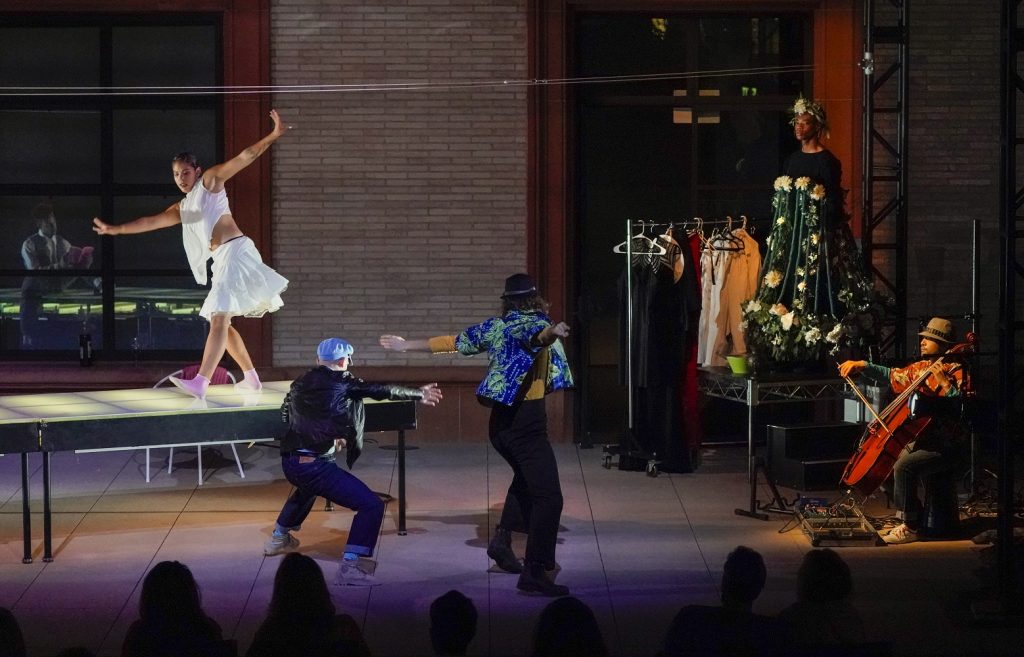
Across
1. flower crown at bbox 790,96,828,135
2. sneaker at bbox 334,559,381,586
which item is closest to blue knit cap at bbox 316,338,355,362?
sneaker at bbox 334,559,381,586

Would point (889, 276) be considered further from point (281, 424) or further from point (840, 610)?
point (840, 610)

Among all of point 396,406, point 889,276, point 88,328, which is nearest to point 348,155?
point 88,328

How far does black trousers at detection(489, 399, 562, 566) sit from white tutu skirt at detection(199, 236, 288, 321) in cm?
309

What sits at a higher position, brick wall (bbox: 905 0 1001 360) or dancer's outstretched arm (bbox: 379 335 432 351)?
brick wall (bbox: 905 0 1001 360)

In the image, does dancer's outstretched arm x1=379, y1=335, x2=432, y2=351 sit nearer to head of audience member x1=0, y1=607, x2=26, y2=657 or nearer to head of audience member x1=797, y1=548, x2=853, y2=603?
head of audience member x1=797, y1=548, x2=853, y2=603

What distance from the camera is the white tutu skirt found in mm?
11375

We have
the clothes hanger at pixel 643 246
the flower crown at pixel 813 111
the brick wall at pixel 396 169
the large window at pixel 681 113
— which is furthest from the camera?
the large window at pixel 681 113

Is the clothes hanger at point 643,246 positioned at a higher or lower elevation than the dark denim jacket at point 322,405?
higher

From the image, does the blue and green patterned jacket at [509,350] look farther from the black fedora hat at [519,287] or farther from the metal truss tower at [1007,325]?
the metal truss tower at [1007,325]

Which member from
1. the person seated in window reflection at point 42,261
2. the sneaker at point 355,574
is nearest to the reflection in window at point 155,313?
the person seated in window reflection at point 42,261

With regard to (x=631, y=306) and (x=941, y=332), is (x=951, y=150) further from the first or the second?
(x=941, y=332)

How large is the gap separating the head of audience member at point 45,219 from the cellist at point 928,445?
300 inches

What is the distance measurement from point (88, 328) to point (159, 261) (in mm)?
885

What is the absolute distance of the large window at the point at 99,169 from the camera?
13.7 m
